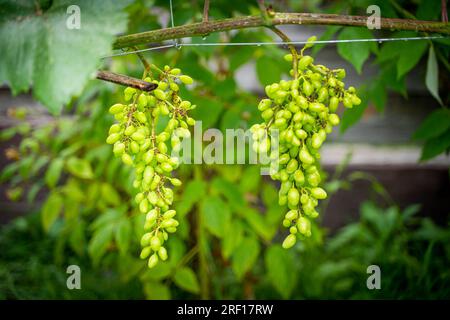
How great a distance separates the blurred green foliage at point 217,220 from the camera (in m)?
1.26

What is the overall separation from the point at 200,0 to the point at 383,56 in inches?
22.7

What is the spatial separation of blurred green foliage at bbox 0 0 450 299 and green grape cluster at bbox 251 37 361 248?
355mm

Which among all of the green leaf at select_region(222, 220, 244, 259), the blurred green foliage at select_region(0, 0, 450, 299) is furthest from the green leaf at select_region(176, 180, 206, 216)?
the green leaf at select_region(222, 220, 244, 259)

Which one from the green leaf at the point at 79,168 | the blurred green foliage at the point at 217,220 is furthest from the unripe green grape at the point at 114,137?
the green leaf at the point at 79,168

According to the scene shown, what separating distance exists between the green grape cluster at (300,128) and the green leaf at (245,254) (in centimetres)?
75

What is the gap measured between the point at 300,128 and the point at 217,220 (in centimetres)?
72

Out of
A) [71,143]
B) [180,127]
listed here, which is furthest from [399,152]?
[180,127]

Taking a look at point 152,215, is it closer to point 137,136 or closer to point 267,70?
point 137,136

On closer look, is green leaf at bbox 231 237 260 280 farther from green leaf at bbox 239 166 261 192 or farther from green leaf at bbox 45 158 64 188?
green leaf at bbox 45 158 64 188

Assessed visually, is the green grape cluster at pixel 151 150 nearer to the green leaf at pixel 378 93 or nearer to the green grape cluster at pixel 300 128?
the green grape cluster at pixel 300 128

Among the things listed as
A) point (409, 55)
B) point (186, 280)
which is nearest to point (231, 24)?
point (409, 55)

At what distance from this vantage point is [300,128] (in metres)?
0.66

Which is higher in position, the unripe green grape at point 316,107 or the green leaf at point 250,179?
the unripe green grape at point 316,107

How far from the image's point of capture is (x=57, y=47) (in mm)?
604
